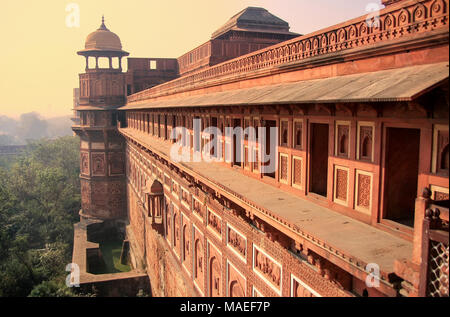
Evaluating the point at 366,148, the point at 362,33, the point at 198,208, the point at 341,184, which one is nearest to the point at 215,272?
the point at 198,208

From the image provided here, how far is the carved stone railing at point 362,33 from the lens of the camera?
14.4 ft

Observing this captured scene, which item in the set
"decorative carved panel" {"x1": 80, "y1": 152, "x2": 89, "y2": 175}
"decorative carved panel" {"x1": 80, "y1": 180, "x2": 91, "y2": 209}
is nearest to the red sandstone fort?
"decorative carved panel" {"x1": 80, "y1": 180, "x2": 91, "y2": 209}

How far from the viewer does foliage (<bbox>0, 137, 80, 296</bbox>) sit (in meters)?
20.5

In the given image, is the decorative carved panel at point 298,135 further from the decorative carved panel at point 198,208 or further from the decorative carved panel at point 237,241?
the decorative carved panel at point 198,208

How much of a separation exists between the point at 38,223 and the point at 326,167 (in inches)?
1293

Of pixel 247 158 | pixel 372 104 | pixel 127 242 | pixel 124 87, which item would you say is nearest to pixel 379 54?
pixel 372 104

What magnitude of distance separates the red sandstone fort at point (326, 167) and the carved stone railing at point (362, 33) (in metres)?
0.02

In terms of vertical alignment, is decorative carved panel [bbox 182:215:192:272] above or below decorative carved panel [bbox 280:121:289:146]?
below

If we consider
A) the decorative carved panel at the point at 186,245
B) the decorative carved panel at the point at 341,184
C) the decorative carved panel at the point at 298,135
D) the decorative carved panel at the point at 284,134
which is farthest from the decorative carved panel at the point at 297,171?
the decorative carved panel at the point at 186,245

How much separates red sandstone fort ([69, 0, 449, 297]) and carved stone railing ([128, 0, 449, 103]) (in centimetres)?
2

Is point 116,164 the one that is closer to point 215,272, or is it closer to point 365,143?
point 215,272

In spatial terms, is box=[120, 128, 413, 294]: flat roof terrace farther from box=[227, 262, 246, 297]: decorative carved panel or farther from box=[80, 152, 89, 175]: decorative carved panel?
box=[80, 152, 89, 175]: decorative carved panel

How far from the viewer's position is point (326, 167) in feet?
22.3
